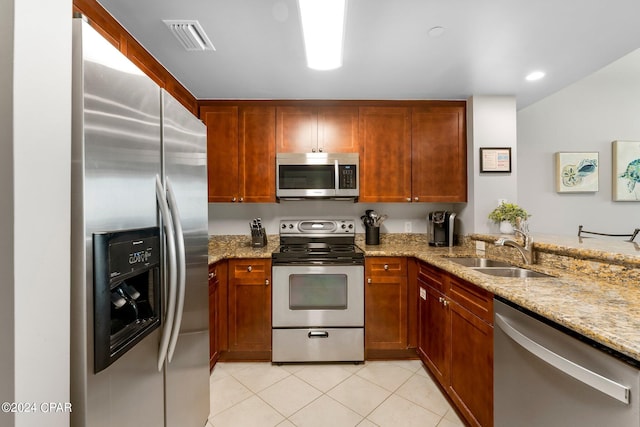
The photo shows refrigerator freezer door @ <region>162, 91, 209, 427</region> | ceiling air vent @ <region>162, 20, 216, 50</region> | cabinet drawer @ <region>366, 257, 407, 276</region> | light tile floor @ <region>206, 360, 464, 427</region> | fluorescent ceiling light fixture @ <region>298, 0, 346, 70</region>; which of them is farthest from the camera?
cabinet drawer @ <region>366, 257, 407, 276</region>

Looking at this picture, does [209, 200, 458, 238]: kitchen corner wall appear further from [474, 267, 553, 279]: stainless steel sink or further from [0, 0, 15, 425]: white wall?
[0, 0, 15, 425]: white wall

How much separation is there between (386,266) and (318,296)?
25.1 inches

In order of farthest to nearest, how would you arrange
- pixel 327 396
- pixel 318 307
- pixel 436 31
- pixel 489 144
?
pixel 489 144 < pixel 318 307 < pixel 327 396 < pixel 436 31

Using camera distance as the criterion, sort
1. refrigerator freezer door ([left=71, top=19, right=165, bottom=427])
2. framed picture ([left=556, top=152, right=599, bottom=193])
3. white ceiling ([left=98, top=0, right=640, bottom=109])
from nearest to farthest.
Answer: refrigerator freezer door ([left=71, top=19, right=165, bottom=427]) → white ceiling ([left=98, top=0, right=640, bottom=109]) → framed picture ([left=556, top=152, right=599, bottom=193])

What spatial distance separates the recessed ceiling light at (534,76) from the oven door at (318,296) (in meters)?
2.06

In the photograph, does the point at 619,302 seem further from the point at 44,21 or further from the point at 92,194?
the point at 44,21

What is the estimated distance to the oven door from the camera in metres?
2.34

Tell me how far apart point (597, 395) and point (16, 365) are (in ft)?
4.82

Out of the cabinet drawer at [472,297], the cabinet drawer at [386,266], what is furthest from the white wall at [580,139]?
the cabinet drawer at [472,297]

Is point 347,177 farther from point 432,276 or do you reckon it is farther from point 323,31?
point 323,31

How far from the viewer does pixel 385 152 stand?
2.74 metres

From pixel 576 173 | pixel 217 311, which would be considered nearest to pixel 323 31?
pixel 217 311

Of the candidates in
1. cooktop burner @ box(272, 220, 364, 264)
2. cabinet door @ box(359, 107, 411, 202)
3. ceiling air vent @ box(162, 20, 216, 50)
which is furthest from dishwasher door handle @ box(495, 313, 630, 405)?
ceiling air vent @ box(162, 20, 216, 50)

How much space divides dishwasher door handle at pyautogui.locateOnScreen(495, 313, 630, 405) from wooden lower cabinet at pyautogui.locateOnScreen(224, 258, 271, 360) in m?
1.73
